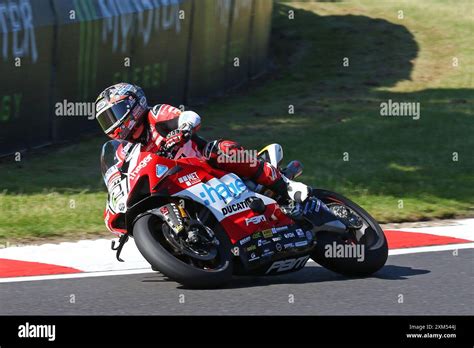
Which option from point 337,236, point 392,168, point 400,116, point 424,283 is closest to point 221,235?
point 337,236

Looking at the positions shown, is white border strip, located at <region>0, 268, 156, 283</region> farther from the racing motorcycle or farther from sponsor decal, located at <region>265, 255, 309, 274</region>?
sponsor decal, located at <region>265, 255, 309, 274</region>

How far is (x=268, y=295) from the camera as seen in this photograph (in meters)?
7.55

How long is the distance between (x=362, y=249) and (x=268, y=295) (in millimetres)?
1075

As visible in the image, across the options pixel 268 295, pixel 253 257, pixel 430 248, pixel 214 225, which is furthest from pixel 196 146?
pixel 430 248

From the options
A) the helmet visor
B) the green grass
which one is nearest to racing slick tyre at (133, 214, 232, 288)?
the helmet visor

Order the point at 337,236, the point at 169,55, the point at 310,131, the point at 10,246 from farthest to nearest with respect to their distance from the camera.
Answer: the point at 169,55 < the point at 310,131 < the point at 10,246 < the point at 337,236

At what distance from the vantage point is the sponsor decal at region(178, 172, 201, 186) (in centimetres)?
771

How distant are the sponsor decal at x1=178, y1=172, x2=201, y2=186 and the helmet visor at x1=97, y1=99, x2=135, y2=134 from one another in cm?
62

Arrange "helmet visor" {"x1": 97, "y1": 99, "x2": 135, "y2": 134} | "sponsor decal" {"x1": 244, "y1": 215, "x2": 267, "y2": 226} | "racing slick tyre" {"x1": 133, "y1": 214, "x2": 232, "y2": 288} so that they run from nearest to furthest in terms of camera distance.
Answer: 1. "racing slick tyre" {"x1": 133, "y1": 214, "x2": 232, "y2": 288}
2. "helmet visor" {"x1": 97, "y1": 99, "x2": 135, "y2": 134}
3. "sponsor decal" {"x1": 244, "y1": 215, "x2": 267, "y2": 226}

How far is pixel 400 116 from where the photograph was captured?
17.3 m

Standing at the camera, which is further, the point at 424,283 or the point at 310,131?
the point at 310,131

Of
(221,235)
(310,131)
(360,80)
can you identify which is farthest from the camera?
(360,80)

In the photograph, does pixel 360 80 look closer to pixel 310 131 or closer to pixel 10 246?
→ pixel 310 131
